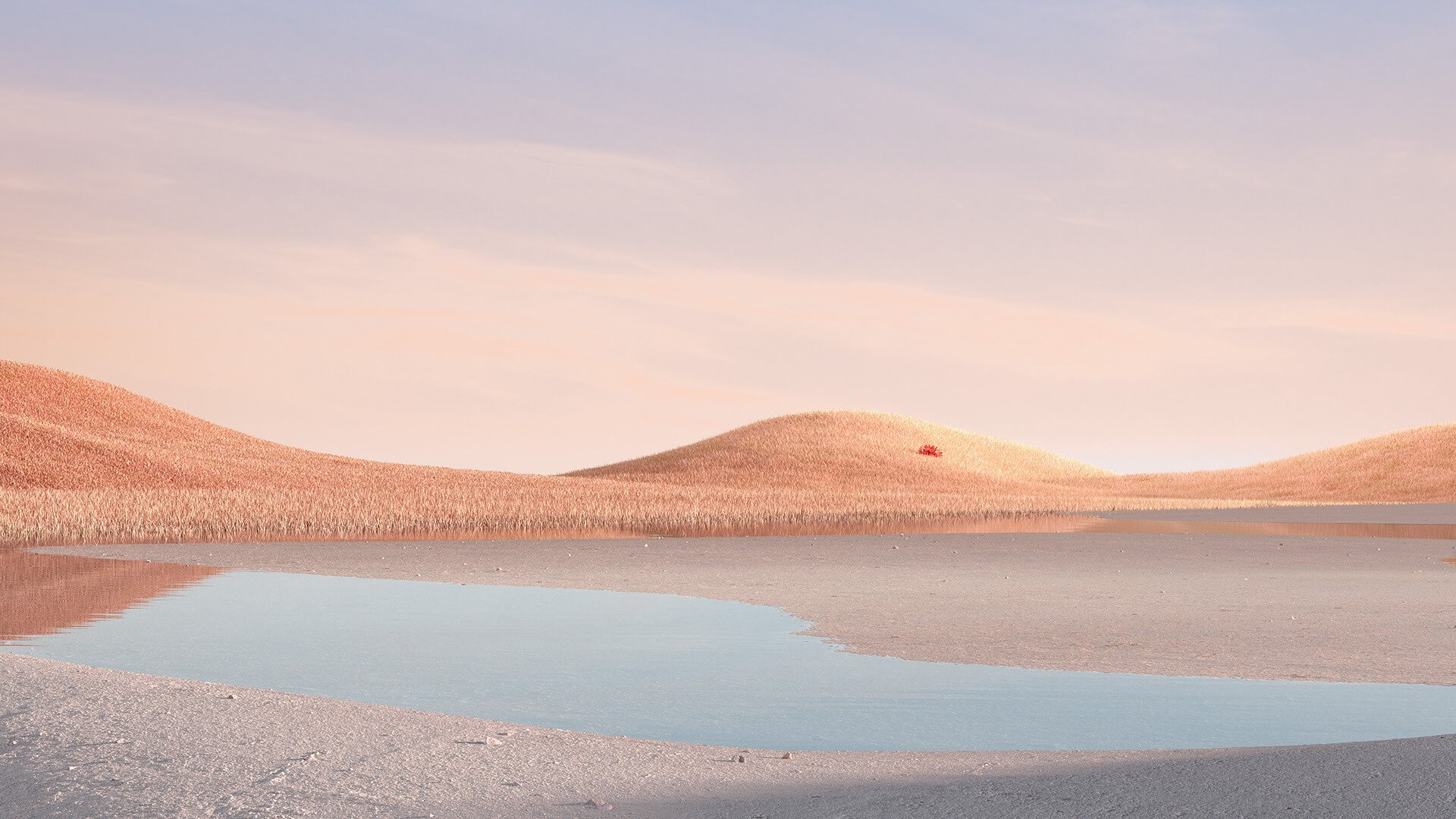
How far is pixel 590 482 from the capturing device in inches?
2552

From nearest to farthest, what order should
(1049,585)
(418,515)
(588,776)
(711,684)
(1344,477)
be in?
(588,776) < (711,684) < (1049,585) < (418,515) < (1344,477)

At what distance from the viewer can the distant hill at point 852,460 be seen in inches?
3558

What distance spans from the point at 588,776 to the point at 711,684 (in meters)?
3.02

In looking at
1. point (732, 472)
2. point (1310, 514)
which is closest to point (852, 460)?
point (732, 472)

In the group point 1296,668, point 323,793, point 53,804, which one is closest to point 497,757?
point 323,793

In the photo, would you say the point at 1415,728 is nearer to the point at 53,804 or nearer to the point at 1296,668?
the point at 1296,668

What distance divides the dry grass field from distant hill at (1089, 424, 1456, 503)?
0.24 m

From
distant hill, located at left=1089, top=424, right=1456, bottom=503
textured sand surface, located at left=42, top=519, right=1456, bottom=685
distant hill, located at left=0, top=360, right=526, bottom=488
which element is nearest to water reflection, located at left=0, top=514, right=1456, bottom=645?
textured sand surface, located at left=42, top=519, right=1456, bottom=685

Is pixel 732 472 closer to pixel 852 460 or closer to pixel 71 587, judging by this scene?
pixel 852 460

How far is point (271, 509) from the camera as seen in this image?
32.6 m

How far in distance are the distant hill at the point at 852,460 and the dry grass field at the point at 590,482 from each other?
0.32 m

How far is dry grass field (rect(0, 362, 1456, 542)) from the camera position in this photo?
31.8 meters

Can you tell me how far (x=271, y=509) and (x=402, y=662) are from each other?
77.5 ft

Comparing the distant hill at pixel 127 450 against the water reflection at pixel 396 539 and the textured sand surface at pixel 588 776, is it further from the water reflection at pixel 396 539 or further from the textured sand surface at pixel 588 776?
the textured sand surface at pixel 588 776
